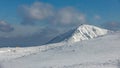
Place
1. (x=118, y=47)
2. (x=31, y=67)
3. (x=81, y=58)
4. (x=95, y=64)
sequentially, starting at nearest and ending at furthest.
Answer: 1. (x=95, y=64)
2. (x=31, y=67)
3. (x=81, y=58)
4. (x=118, y=47)

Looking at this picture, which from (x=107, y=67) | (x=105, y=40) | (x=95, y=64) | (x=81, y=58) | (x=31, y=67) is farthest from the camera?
(x=105, y=40)

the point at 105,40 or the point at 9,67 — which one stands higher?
the point at 105,40

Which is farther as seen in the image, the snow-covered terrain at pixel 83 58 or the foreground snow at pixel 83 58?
the foreground snow at pixel 83 58

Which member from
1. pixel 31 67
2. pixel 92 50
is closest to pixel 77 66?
pixel 31 67

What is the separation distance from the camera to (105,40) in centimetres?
9700

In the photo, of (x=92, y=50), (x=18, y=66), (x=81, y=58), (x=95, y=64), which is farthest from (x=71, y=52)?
(x=95, y=64)

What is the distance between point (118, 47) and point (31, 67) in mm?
24715

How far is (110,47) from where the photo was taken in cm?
8512

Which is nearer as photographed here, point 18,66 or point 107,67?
point 107,67

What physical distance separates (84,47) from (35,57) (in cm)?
1321

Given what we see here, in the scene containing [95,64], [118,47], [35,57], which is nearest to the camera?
[95,64]

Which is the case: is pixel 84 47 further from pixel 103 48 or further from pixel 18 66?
pixel 18 66

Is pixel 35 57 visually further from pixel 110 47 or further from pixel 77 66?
pixel 77 66

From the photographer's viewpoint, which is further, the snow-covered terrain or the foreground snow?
the foreground snow
